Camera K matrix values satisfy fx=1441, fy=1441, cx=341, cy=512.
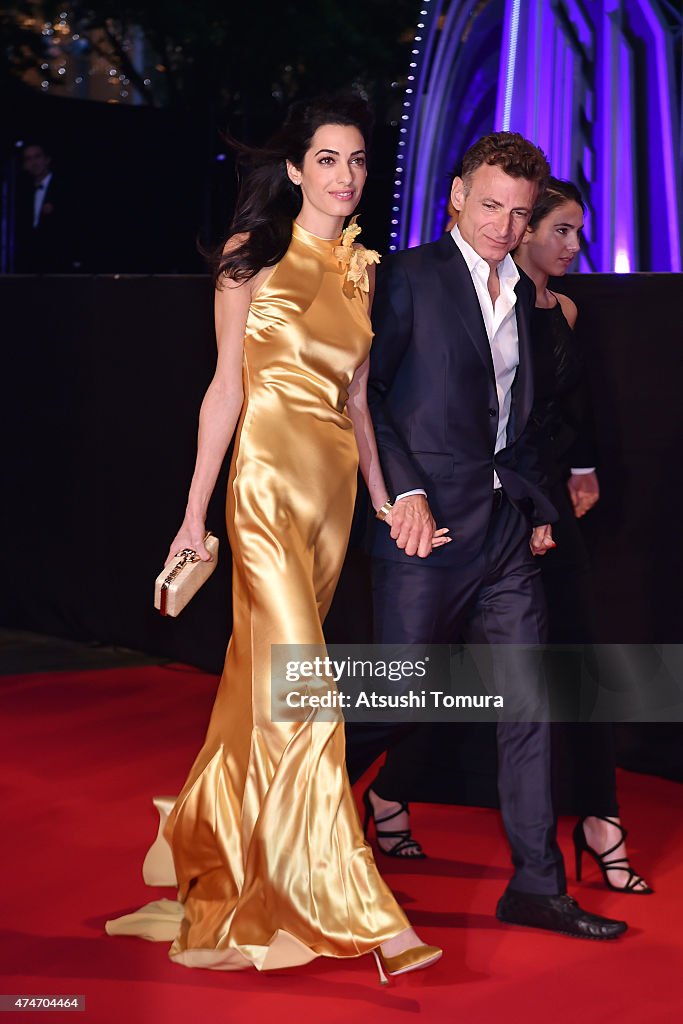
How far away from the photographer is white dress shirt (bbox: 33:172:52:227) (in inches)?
440

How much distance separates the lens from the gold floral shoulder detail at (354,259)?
130 inches

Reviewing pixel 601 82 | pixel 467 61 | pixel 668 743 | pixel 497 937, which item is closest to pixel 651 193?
pixel 601 82

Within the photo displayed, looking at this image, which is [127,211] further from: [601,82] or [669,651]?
[669,651]

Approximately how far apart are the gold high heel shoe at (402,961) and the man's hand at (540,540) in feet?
3.37

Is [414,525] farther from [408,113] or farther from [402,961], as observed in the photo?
[408,113]

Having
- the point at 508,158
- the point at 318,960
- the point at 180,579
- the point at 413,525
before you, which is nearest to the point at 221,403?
the point at 180,579

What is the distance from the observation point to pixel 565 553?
3.89 meters

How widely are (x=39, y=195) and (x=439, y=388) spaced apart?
8.60 m

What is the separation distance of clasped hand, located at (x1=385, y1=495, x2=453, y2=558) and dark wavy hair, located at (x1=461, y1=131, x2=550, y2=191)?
30.6 inches

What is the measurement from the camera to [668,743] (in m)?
4.78

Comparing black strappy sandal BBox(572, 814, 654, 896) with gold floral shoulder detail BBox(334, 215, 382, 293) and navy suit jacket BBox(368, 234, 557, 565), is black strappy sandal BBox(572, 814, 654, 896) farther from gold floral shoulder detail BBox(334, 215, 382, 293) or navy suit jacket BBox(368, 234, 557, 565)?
gold floral shoulder detail BBox(334, 215, 382, 293)

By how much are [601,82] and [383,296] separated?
11.0ft

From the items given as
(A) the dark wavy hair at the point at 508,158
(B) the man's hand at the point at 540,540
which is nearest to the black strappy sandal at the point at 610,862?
(B) the man's hand at the point at 540,540

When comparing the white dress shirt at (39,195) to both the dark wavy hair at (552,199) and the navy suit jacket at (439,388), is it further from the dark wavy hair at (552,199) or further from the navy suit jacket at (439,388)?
the navy suit jacket at (439,388)
